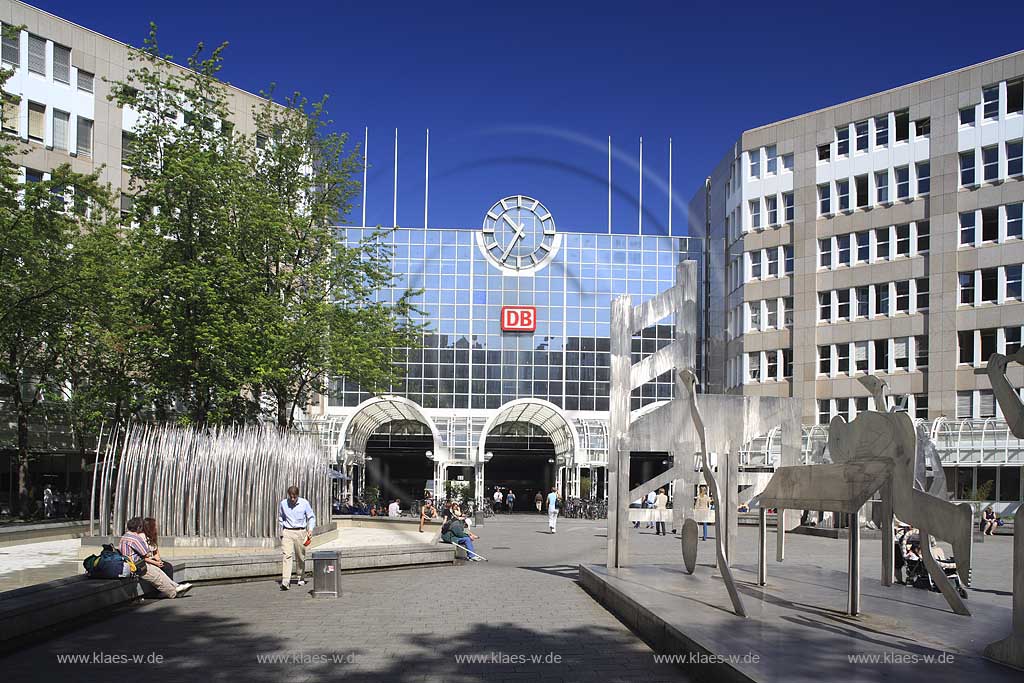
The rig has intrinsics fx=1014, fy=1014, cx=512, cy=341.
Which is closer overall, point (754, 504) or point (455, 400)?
point (754, 504)

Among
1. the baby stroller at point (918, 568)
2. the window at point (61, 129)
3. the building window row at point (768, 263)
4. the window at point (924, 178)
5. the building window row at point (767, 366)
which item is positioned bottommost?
the baby stroller at point (918, 568)

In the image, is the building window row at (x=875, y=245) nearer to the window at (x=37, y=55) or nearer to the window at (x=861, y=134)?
the window at (x=861, y=134)

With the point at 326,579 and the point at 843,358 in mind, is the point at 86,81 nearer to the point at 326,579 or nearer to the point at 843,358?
the point at 843,358

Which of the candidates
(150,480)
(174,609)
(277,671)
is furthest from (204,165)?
(277,671)

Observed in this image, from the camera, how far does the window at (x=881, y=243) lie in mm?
52719

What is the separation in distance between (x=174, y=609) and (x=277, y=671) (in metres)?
5.15

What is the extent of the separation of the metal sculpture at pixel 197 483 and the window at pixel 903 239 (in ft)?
126

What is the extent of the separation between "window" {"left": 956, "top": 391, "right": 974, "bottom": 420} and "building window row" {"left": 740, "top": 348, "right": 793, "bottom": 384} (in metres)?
10.2

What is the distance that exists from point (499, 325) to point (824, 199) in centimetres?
2377

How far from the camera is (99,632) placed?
11.8 meters

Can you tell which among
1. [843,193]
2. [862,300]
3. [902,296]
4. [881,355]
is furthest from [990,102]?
[881,355]

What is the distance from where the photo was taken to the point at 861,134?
178 feet

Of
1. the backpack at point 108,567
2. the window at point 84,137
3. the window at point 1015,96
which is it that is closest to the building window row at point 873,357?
the window at point 1015,96

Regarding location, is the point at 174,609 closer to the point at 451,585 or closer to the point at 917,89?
the point at 451,585
